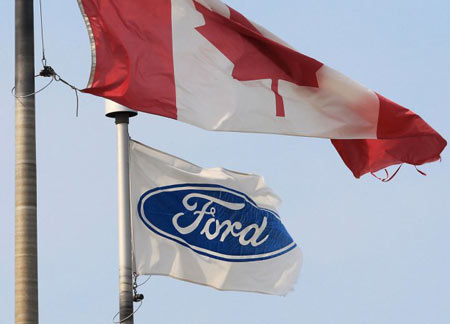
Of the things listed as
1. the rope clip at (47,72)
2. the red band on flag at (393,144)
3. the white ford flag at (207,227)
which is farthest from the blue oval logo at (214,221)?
the rope clip at (47,72)

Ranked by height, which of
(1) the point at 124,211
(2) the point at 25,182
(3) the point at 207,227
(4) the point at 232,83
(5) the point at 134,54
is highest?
(5) the point at 134,54

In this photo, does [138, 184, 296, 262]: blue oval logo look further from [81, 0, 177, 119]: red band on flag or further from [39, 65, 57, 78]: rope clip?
[39, 65, 57, 78]: rope clip

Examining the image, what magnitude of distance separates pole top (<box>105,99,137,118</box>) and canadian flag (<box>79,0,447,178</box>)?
1.04 m

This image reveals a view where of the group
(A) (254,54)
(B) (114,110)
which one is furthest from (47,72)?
(A) (254,54)

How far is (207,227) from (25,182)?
5576 mm

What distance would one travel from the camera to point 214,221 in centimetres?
1698

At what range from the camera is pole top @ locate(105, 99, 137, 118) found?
15.3 m

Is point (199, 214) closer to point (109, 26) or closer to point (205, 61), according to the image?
point (205, 61)

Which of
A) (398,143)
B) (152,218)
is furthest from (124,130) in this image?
(398,143)

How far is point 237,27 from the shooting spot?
15789mm

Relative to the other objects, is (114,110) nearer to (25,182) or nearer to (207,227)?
(207,227)

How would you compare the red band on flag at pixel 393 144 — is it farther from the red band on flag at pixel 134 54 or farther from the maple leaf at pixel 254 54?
the red band on flag at pixel 134 54

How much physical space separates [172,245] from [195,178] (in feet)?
3.85

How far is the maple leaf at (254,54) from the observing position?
A: 15562mm
